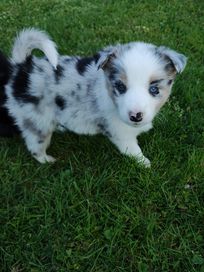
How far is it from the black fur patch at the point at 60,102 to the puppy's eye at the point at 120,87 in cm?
59

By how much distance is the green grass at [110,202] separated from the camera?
3320mm

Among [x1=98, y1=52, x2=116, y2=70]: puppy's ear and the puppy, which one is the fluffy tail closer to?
the puppy

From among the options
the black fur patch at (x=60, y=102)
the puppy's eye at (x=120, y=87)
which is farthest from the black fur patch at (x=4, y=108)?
the puppy's eye at (x=120, y=87)

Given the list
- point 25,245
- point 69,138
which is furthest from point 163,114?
point 25,245

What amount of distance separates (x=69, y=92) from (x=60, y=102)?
11 centimetres

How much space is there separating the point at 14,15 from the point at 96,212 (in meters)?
3.89

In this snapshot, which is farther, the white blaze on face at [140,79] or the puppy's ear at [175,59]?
the puppy's ear at [175,59]

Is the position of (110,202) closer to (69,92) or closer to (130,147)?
(130,147)

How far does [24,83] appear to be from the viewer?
149 inches

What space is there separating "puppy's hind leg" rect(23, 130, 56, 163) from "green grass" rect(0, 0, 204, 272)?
0.08m

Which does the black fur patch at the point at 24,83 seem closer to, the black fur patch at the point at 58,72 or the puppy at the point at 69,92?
the puppy at the point at 69,92

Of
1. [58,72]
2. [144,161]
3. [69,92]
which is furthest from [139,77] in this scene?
[144,161]

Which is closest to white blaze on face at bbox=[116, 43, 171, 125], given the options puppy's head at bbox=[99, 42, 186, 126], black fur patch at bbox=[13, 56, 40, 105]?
puppy's head at bbox=[99, 42, 186, 126]

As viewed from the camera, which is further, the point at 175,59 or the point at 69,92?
the point at 69,92
